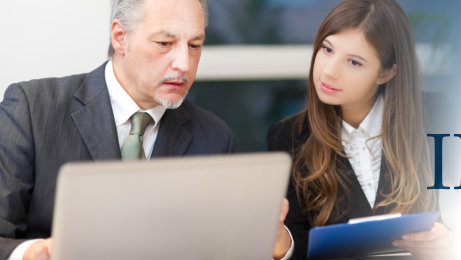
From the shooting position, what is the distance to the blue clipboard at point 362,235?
1.33m

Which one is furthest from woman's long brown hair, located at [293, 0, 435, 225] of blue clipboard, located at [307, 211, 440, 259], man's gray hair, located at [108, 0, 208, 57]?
man's gray hair, located at [108, 0, 208, 57]

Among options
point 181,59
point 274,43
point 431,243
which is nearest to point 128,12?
point 181,59

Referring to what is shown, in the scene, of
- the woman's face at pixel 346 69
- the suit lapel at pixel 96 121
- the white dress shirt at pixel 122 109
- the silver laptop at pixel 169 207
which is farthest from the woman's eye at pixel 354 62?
the silver laptop at pixel 169 207

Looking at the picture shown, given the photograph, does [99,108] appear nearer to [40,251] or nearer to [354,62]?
[40,251]

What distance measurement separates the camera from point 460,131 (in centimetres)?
218

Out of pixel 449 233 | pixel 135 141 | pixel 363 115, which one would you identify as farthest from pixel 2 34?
pixel 449 233

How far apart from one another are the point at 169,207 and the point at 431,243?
1031 millimetres

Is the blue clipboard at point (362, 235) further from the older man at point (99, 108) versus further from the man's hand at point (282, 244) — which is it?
the older man at point (99, 108)

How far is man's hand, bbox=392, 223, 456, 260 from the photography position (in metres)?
1.53

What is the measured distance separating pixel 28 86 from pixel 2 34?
0.47m

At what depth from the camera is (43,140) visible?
1594 millimetres

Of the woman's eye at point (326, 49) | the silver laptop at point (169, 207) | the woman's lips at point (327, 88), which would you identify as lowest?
the silver laptop at point (169, 207)

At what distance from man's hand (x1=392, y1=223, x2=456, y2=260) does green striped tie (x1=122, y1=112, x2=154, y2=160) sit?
773mm

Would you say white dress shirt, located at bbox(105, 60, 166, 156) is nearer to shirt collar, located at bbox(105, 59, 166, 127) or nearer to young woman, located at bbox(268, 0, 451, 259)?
shirt collar, located at bbox(105, 59, 166, 127)
